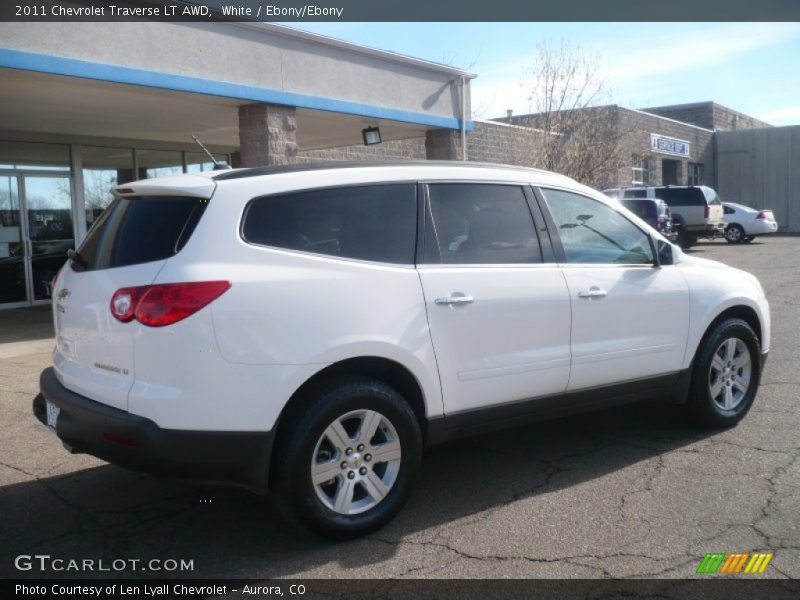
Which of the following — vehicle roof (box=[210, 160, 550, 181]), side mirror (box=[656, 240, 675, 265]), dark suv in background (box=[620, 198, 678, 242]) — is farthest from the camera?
dark suv in background (box=[620, 198, 678, 242])

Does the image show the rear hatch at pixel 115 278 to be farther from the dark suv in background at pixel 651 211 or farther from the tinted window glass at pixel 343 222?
the dark suv in background at pixel 651 211

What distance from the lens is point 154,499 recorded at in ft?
15.1

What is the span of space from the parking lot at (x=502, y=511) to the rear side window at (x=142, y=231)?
4.67 ft

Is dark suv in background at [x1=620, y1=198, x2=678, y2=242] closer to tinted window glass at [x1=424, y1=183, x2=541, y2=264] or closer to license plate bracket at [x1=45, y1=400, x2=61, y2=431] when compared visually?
tinted window glass at [x1=424, y1=183, x2=541, y2=264]

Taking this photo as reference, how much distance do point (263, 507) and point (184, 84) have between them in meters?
6.88

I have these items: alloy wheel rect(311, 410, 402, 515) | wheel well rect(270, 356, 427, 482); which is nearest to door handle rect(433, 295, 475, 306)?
wheel well rect(270, 356, 427, 482)

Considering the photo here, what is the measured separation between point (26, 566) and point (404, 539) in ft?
5.96

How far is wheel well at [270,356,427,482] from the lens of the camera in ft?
12.4

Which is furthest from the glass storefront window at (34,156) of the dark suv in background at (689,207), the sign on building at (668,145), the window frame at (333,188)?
the sign on building at (668,145)

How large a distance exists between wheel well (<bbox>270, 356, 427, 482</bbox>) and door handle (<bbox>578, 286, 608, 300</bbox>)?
4.22 ft

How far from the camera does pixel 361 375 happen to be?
403 cm

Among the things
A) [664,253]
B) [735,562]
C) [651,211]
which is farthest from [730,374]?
[651,211]

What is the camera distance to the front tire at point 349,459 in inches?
147

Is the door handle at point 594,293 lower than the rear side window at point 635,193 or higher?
lower
